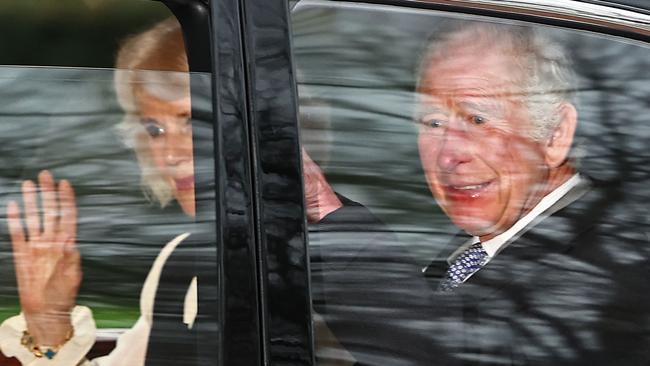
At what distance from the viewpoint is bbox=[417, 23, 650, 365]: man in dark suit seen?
1.62m

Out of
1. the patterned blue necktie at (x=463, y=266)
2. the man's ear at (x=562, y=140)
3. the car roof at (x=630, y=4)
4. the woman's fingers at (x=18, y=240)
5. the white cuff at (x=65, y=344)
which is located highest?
the car roof at (x=630, y=4)

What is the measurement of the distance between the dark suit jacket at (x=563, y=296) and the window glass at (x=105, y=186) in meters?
0.44

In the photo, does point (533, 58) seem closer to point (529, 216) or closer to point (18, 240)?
point (529, 216)

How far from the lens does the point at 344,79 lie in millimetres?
1661

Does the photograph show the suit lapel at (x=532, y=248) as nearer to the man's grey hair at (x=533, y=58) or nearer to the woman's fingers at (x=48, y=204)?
the man's grey hair at (x=533, y=58)

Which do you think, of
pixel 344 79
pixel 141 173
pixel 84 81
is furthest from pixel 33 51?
pixel 344 79

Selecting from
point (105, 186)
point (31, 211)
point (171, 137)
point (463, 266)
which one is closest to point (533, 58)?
point (463, 266)

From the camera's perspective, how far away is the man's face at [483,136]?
5.51 ft

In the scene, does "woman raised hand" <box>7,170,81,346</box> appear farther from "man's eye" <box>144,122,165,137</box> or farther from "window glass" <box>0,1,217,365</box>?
"man's eye" <box>144,122,165,137</box>

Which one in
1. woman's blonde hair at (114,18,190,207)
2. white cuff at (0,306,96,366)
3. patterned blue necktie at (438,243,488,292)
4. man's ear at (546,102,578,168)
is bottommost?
white cuff at (0,306,96,366)

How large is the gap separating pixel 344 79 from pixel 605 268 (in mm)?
566

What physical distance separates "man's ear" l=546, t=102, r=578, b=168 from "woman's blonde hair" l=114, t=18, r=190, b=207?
65 cm

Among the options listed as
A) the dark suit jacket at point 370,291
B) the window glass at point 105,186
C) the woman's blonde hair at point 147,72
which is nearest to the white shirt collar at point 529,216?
the dark suit jacket at point 370,291

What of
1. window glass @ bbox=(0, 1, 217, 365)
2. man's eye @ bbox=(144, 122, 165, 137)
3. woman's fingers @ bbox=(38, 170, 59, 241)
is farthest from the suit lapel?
woman's fingers @ bbox=(38, 170, 59, 241)
